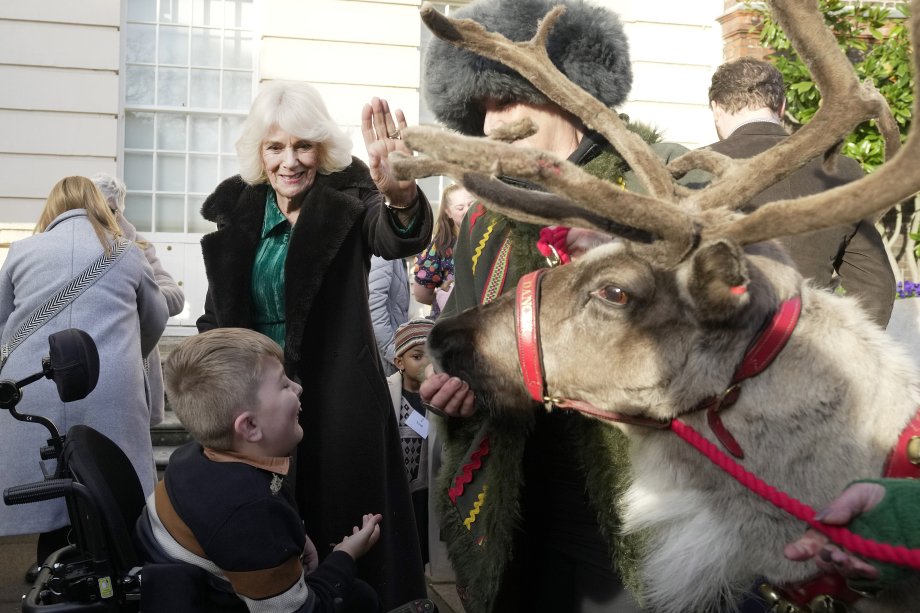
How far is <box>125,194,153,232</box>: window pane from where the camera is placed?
10.2 metres

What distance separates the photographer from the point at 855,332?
222 centimetres

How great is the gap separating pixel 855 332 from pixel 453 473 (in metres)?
1.21

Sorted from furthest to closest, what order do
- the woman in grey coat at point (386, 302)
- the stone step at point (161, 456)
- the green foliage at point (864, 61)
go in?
the green foliage at point (864, 61) < the stone step at point (161, 456) < the woman in grey coat at point (386, 302)

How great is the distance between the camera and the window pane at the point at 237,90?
10.4 metres

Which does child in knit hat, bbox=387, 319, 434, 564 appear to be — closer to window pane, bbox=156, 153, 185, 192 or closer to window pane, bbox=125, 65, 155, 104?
window pane, bbox=156, 153, 185, 192

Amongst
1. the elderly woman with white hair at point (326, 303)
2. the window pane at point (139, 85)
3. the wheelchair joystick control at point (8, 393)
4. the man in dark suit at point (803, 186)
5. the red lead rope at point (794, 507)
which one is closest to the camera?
the red lead rope at point (794, 507)

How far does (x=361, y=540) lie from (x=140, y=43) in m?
8.53

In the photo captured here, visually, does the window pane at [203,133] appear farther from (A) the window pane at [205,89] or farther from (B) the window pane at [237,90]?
(B) the window pane at [237,90]

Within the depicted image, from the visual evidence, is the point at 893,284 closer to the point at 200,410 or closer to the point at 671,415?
the point at 671,415

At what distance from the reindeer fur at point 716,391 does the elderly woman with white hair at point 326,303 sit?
1.33m

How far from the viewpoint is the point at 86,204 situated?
4.96 m

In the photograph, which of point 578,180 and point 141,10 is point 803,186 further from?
point 141,10

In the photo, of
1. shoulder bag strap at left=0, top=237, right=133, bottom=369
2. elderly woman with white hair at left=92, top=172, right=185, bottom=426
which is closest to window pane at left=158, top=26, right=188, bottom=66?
elderly woman with white hair at left=92, top=172, right=185, bottom=426

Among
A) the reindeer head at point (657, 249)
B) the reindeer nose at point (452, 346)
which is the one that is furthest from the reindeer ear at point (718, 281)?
the reindeer nose at point (452, 346)
